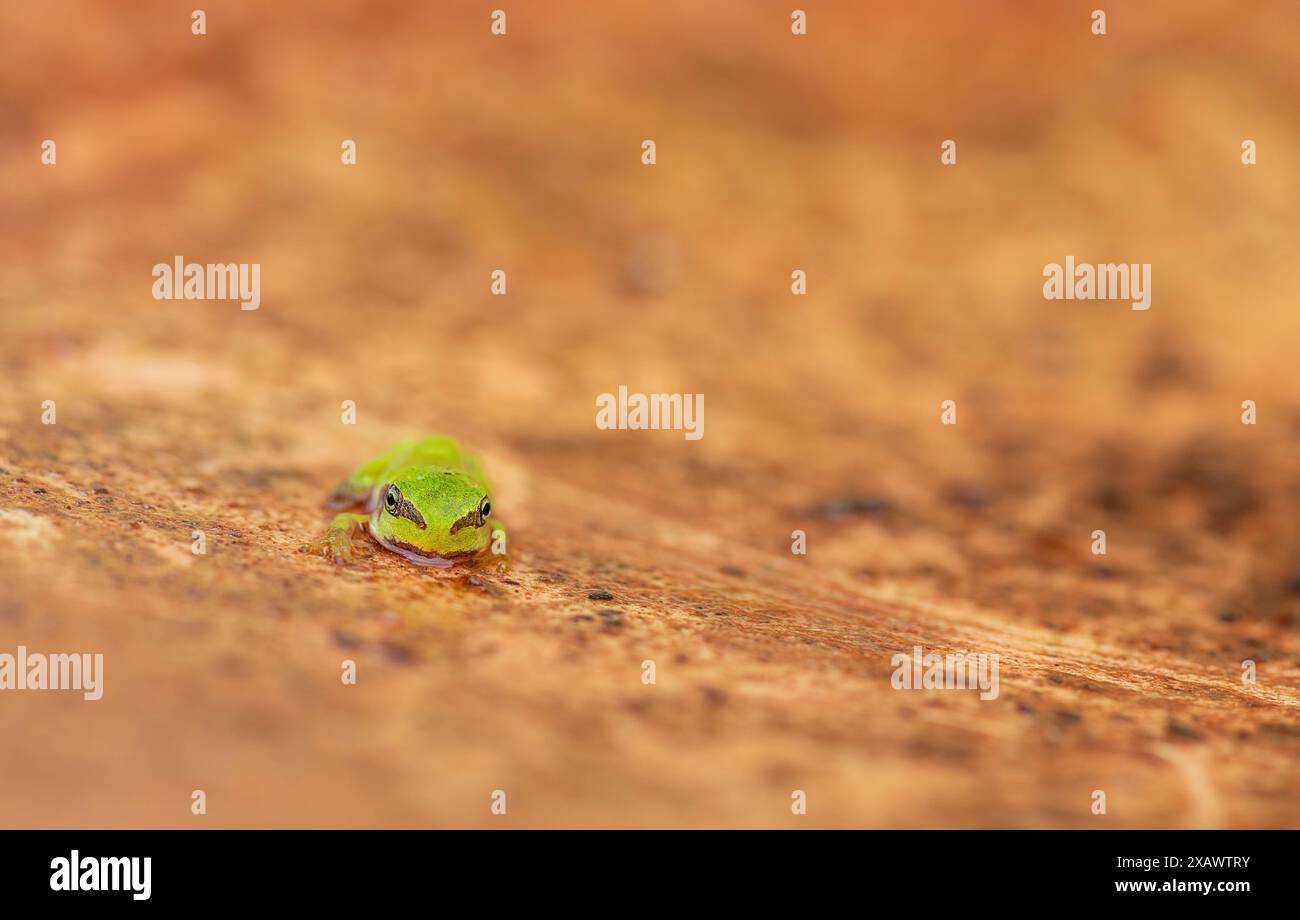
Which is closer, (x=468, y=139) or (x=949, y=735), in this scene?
(x=949, y=735)

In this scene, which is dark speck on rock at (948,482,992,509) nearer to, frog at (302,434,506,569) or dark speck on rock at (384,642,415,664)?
frog at (302,434,506,569)

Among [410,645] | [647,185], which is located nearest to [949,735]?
[410,645]

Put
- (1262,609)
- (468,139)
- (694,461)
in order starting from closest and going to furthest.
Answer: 1. (1262,609)
2. (694,461)
3. (468,139)

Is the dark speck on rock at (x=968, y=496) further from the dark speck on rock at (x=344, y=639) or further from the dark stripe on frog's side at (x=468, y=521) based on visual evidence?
the dark speck on rock at (x=344, y=639)

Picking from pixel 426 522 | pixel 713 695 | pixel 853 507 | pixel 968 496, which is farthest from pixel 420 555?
pixel 968 496

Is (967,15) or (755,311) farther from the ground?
(967,15)

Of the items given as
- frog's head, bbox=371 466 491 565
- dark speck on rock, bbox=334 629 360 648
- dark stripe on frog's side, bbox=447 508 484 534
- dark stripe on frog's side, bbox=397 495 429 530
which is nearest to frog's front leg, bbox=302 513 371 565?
frog's head, bbox=371 466 491 565

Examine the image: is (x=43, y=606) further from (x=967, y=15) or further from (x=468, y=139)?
(x=967, y=15)
